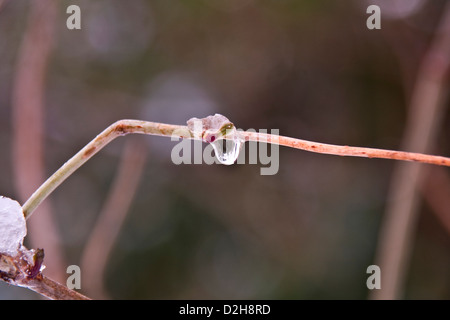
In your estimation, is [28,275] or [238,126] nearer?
[28,275]

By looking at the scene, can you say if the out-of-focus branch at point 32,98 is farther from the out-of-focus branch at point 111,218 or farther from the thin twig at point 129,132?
the thin twig at point 129,132

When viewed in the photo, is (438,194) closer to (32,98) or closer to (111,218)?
(111,218)

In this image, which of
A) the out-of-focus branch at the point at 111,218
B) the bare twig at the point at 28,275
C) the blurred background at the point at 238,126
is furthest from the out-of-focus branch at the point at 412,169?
the bare twig at the point at 28,275

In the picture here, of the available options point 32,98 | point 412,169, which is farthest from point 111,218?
point 412,169

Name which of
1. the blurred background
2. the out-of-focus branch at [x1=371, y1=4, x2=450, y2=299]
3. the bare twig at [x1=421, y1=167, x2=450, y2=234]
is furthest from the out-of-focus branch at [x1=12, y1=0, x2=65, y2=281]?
the bare twig at [x1=421, y1=167, x2=450, y2=234]

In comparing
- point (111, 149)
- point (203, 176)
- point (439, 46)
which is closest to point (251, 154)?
point (203, 176)

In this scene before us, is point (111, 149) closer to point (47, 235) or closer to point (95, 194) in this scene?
point (95, 194)
